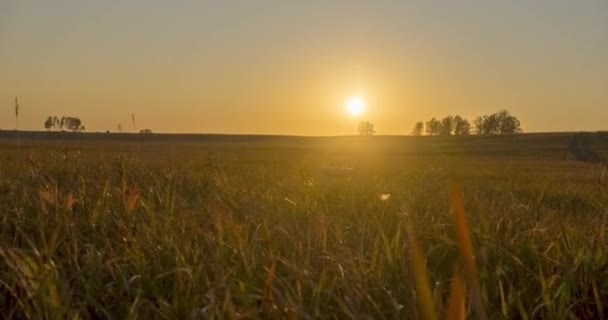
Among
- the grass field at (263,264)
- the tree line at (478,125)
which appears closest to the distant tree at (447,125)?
the tree line at (478,125)

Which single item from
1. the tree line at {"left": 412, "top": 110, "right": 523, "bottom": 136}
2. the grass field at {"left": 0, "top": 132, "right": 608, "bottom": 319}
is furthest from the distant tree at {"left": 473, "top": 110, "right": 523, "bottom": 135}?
the grass field at {"left": 0, "top": 132, "right": 608, "bottom": 319}

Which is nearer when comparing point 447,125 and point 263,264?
point 263,264

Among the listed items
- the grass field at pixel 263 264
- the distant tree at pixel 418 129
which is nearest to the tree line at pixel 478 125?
the distant tree at pixel 418 129

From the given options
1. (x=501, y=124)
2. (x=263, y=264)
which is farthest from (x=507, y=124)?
(x=263, y=264)

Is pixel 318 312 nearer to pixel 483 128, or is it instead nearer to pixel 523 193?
pixel 523 193

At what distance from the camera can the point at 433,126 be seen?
159 m

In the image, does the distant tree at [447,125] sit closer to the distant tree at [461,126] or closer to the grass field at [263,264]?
the distant tree at [461,126]

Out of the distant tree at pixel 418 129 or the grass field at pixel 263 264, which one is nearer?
the grass field at pixel 263 264

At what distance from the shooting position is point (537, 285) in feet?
7.01

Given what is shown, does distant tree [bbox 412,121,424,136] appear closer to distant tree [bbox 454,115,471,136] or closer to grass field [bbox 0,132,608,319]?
distant tree [bbox 454,115,471,136]

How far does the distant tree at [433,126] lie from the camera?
157125 millimetres

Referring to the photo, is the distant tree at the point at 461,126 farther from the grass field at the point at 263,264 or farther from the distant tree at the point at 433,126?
the grass field at the point at 263,264

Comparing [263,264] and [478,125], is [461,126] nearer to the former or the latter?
[478,125]

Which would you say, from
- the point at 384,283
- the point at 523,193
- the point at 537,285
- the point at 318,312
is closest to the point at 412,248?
the point at 384,283
